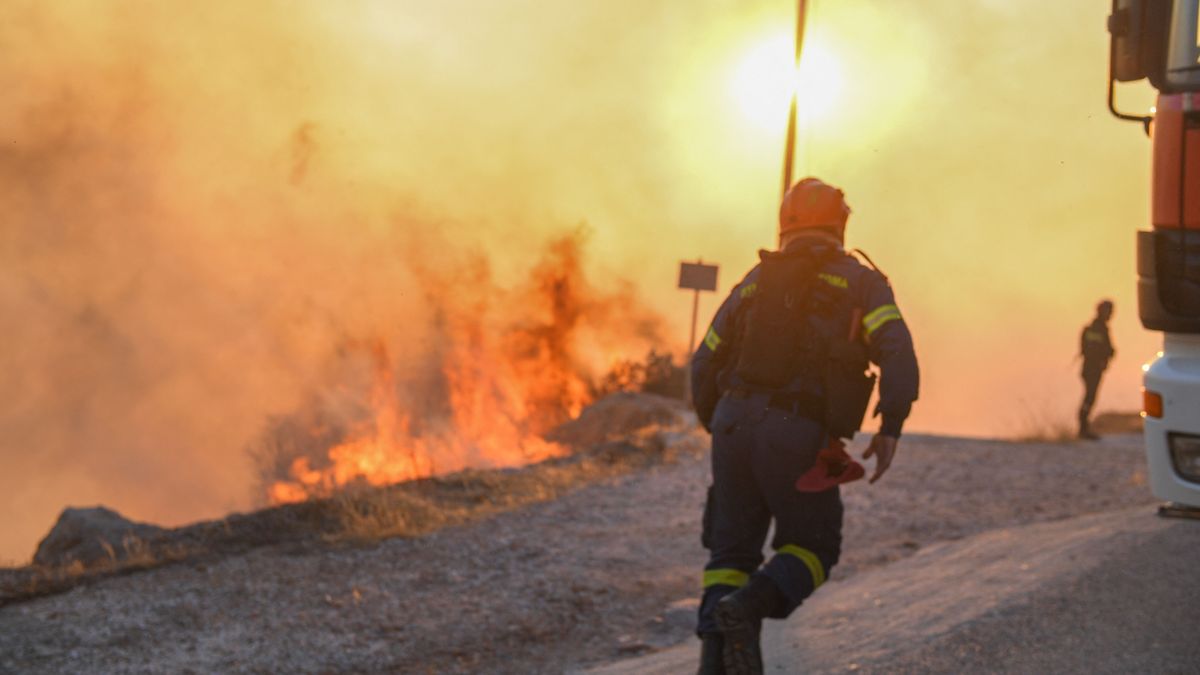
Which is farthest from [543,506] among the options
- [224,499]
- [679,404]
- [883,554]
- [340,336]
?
[224,499]

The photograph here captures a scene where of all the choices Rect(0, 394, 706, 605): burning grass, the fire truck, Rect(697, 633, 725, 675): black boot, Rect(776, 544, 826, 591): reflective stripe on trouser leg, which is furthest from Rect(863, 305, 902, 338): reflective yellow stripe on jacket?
Rect(0, 394, 706, 605): burning grass

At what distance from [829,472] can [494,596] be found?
3944 millimetres

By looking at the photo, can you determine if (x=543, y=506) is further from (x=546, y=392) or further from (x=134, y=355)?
(x=134, y=355)

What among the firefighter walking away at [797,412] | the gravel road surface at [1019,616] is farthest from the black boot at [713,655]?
the gravel road surface at [1019,616]

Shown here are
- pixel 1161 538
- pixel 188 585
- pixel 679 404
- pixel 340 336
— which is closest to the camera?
pixel 1161 538

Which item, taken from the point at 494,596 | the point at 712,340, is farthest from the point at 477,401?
the point at 712,340

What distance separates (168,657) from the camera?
23.2ft

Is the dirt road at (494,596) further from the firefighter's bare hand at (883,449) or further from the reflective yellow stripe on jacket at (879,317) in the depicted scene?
the reflective yellow stripe on jacket at (879,317)

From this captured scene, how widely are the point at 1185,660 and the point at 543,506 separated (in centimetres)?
681

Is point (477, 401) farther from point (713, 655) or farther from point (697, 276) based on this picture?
point (713, 655)

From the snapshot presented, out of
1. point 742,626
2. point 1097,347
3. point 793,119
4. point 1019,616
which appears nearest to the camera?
point 742,626

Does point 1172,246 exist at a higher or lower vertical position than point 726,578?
higher

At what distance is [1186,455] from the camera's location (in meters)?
4.79

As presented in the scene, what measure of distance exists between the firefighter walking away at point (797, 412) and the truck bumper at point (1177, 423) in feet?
2.83
